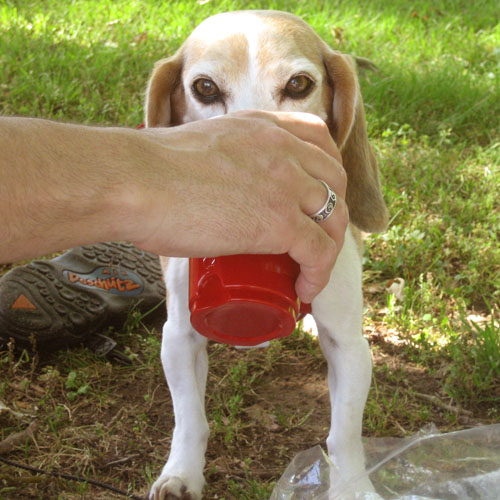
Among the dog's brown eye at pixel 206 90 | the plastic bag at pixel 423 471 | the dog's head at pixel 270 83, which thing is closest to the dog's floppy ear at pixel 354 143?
the dog's head at pixel 270 83

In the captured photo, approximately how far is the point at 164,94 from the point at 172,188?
1130 mm

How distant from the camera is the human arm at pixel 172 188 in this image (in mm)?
1365

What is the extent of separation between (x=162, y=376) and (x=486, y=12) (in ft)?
14.3

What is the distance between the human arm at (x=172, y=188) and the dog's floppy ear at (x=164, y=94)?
888mm

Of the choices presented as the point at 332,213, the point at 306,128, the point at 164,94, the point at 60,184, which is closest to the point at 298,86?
the point at 164,94

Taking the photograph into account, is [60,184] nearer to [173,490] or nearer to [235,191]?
[235,191]

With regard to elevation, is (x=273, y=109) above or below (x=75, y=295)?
above

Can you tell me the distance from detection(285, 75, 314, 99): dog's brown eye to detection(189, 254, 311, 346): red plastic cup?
0.68 m

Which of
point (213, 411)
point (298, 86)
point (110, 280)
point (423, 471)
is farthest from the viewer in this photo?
point (110, 280)

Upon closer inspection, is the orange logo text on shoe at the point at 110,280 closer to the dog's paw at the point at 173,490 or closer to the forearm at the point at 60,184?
the dog's paw at the point at 173,490

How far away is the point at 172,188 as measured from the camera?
143cm

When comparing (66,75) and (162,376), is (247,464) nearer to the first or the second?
(162,376)

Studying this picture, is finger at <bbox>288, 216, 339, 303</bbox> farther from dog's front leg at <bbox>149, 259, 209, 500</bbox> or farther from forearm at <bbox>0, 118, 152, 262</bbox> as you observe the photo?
dog's front leg at <bbox>149, 259, 209, 500</bbox>

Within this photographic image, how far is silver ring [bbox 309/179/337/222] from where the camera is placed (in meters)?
1.56
